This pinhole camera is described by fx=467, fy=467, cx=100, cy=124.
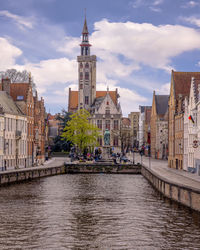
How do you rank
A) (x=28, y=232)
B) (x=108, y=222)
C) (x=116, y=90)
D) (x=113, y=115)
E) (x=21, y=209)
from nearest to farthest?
(x=28, y=232)
(x=108, y=222)
(x=21, y=209)
(x=113, y=115)
(x=116, y=90)

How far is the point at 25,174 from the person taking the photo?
55000 mm

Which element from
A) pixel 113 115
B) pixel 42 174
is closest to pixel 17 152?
pixel 42 174

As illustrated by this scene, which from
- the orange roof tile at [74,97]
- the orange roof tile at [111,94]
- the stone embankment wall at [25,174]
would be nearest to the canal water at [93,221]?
the stone embankment wall at [25,174]

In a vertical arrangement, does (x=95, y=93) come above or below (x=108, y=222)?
above

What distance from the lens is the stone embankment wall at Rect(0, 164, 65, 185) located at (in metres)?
49.3

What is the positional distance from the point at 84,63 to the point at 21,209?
94181 mm

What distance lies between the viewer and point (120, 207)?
3438 centimetres

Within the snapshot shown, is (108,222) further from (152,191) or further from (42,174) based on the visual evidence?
(42,174)

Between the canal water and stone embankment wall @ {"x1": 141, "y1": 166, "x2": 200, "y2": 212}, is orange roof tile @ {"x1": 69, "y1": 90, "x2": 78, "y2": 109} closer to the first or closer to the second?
stone embankment wall @ {"x1": 141, "y1": 166, "x2": 200, "y2": 212}

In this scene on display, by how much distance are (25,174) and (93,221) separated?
90.5 feet

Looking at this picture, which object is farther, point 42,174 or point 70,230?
point 42,174

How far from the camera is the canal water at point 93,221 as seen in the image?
23.3 meters

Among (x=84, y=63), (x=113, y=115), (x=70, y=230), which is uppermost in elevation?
(x=84, y=63)

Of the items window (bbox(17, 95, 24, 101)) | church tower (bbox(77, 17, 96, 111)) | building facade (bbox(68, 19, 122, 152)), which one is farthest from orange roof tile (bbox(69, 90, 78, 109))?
window (bbox(17, 95, 24, 101))
